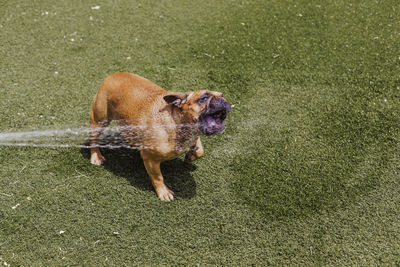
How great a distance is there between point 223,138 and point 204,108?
5.92ft

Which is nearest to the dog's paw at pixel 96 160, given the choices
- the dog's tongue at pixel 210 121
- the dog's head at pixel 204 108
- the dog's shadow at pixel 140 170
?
the dog's shadow at pixel 140 170

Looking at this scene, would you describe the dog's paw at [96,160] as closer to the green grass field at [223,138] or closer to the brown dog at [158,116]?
the green grass field at [223,138]

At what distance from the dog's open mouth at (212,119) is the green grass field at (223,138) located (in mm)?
1304

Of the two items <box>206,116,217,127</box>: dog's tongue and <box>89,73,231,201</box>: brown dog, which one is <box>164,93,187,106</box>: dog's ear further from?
<box>206,116,217,127</box>: dog's tongue

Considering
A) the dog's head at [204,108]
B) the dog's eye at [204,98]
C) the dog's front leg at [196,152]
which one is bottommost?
the dog's front leg at [196,152]

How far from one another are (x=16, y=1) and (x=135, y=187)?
6.12 meters

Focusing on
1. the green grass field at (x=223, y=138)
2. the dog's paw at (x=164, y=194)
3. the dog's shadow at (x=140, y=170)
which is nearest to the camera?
the green grass field at (x=223, y=138)

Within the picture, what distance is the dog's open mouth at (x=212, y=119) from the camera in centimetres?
354

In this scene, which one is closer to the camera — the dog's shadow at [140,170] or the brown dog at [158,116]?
the brown dog at [158,116]

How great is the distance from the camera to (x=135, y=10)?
7898 millimetres

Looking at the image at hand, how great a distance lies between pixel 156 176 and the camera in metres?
4.32

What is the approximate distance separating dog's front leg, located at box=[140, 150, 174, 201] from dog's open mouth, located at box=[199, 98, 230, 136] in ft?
2.82

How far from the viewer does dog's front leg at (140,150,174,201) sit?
4164mm

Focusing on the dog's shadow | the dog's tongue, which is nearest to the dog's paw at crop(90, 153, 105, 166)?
the dog's shadow
